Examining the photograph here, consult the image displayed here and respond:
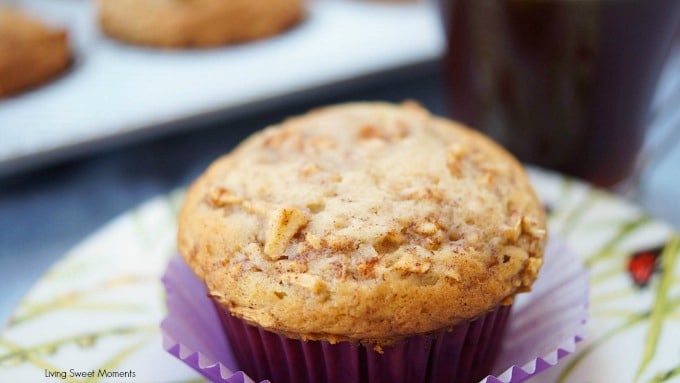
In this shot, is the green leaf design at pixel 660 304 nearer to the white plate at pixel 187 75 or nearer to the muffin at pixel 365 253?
the muffin at pixel 365 253

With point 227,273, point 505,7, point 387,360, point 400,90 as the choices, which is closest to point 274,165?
point 227,273

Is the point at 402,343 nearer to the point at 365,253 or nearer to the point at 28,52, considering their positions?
the point at 365,253

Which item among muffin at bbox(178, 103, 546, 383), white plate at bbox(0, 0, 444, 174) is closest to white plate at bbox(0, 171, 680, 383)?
muffin at bbox(178, 103, 546, 383)

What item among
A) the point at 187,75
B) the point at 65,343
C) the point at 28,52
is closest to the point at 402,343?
the point at 65,343

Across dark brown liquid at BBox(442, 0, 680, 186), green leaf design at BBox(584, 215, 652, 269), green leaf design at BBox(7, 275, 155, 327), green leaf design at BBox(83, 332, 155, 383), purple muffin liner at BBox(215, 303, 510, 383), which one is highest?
dark brown liquid at BBox(442, 0, 680, 186)

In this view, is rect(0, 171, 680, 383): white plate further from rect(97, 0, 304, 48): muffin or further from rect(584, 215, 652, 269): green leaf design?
rect(97, 0, 304, 48): muffin

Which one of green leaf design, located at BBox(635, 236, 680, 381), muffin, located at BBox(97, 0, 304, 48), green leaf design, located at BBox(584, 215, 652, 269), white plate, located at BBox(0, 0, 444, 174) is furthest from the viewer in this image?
muffin, located at BBox(97, 0, 304, 48)

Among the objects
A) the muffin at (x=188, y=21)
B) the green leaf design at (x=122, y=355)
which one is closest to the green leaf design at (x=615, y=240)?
the green leaf design at (x=122, y=355)

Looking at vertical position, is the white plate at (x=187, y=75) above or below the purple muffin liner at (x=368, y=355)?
above
